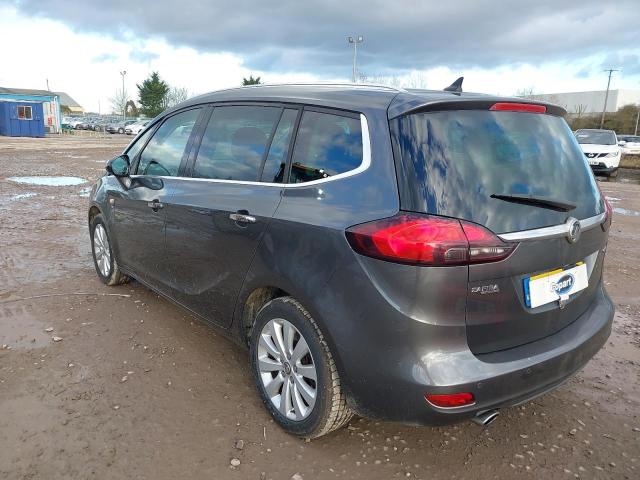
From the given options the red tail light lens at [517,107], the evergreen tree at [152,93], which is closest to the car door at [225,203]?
the red tail light lens at [517,107]

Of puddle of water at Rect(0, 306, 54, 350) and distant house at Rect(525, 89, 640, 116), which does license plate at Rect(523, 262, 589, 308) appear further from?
distant house at Rect(525, 89, 640, 116)

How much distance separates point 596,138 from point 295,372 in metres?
20.7

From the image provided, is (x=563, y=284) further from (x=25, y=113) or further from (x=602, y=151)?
(x=25, y=113)

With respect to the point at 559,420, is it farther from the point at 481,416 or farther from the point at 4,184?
the point at 4,184

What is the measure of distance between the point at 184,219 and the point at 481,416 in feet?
6.82

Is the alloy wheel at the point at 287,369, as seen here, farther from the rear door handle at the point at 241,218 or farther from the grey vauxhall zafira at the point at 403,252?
the rear door handle at the point at 241,218

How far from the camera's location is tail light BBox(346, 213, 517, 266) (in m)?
2.10

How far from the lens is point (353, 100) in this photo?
2.58 meters

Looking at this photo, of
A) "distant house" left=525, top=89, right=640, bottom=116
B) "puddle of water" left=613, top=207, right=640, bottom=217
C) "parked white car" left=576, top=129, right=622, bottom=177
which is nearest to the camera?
"puddle of water" left=613, top=207, right=640, bottom=217

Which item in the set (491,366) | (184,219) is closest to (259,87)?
(184,219)

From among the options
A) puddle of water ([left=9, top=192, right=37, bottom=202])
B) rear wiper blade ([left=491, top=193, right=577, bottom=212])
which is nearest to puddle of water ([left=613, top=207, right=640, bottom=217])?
rear wiper blade ([left=491, top=193, right=577, bottom=212])

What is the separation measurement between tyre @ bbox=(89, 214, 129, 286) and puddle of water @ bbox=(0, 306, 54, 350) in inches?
29.4

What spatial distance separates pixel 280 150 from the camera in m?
2.85

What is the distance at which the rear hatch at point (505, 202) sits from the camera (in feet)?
7.16
